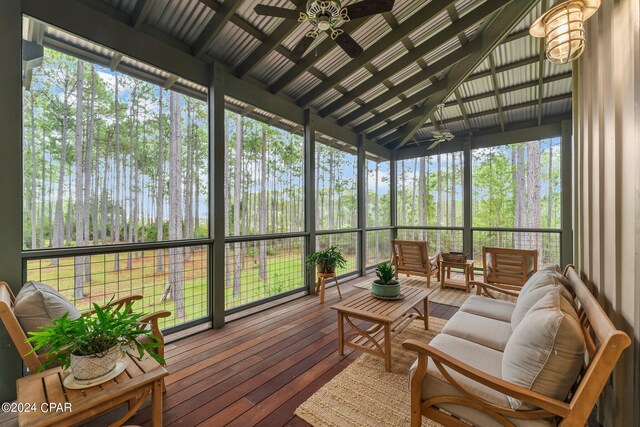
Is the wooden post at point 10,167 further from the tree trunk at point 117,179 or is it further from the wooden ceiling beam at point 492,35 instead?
the wooden ceiling beam at point 492,35

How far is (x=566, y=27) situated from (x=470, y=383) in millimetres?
2140

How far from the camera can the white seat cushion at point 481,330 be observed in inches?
74.2

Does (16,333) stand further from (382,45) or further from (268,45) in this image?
(382,45)

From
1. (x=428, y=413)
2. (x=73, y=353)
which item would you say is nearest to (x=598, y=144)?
(x=428, y=413)

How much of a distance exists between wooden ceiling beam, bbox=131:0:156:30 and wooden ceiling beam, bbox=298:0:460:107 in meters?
2.37

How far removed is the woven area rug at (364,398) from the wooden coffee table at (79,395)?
104 cm

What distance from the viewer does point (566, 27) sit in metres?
1.55

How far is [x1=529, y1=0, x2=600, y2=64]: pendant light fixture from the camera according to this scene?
1.49 metres

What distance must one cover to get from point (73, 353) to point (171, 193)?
6.84 ft

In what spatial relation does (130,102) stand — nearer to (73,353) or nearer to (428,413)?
(73,353)

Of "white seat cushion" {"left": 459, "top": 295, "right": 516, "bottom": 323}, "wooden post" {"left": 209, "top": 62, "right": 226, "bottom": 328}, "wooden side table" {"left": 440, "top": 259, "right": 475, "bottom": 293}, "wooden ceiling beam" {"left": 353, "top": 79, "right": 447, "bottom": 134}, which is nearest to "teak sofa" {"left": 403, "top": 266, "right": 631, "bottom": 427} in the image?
"white seat cushion" {"left": 459, "top": 295, "right": 516, "bottom": 323}

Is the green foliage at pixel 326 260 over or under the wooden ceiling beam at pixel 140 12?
under

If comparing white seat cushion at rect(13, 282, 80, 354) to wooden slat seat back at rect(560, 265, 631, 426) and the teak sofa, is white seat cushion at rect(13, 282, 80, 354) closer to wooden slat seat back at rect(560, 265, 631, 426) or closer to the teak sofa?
the teak sofa

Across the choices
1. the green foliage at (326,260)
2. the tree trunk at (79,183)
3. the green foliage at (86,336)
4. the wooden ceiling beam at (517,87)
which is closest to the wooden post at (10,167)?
the tree trunk at (79,183)
